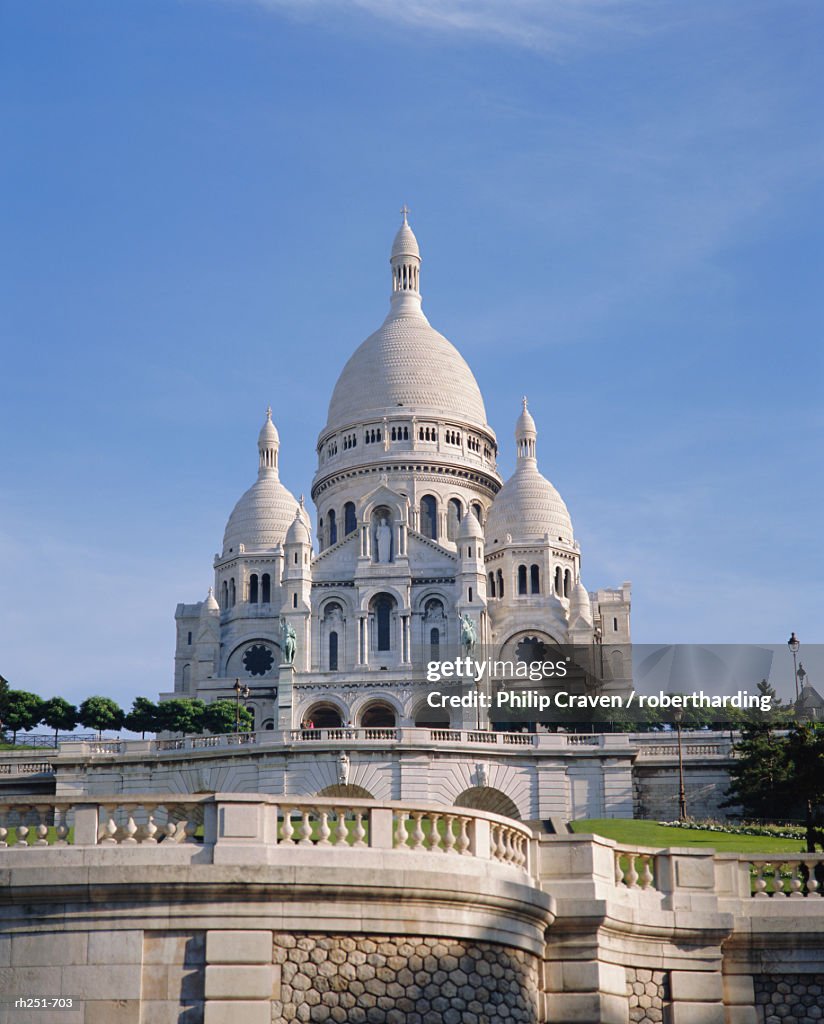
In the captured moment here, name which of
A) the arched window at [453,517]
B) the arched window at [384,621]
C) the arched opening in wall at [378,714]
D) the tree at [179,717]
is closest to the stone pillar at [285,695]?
the arched opening in wall at [378,714]

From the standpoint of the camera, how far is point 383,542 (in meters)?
109

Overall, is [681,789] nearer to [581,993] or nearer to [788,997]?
[788,997]

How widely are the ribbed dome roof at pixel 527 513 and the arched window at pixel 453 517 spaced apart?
6.70 feet

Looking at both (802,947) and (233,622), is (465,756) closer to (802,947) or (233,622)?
(802,947)

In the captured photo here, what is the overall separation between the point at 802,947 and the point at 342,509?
322 ft

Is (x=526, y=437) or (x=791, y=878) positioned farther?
(x=526, y=437)

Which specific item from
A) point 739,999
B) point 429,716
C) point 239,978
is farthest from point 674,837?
point 429,716

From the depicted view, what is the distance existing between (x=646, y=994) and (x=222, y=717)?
2823 inches

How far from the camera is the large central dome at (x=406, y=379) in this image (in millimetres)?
119750

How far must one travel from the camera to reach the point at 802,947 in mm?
19781

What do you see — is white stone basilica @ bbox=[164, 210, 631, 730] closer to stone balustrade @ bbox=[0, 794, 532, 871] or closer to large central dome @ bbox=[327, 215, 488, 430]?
large central dome @ bbox=[327, 215, 488, 430]

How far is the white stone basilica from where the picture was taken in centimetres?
10138

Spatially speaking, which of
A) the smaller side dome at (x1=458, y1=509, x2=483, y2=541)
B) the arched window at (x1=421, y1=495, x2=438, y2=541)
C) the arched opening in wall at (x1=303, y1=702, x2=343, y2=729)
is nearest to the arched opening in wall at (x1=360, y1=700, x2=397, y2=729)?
the arched opening in wall at (x1=303, y1=702, x2=343, y2=729)

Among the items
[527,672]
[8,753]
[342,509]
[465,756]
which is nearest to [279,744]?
[465,756]
